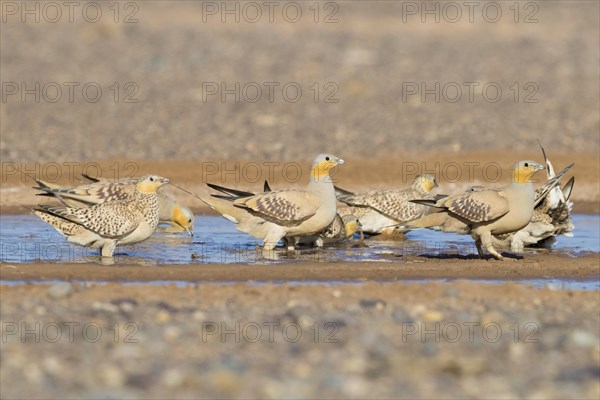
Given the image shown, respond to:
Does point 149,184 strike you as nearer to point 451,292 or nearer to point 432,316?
point 451,292

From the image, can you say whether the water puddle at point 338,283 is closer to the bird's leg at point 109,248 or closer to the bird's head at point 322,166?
the bird's leg at point 109,248

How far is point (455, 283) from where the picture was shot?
11.0 metres

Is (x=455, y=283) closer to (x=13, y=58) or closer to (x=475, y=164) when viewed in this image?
(x=475, y=164)

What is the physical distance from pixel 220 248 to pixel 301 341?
550 cm

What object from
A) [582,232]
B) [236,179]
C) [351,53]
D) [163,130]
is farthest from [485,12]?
[582,232]

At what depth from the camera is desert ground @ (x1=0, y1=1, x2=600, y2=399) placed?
8102 millimetres

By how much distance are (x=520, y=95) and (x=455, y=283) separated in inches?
670

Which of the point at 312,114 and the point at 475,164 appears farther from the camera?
the point at 312,114

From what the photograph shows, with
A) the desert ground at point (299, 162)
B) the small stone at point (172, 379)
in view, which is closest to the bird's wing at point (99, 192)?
the desert ground at point (299, 162)

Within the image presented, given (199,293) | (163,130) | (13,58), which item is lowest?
(199,293)

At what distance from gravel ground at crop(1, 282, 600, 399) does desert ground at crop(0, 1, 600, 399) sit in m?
0.02

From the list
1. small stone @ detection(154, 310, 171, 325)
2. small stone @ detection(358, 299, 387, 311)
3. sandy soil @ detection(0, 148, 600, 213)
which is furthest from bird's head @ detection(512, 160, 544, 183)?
sandy soil @ detection(0, 148, 600, 213)

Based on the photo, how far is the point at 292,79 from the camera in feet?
92.2

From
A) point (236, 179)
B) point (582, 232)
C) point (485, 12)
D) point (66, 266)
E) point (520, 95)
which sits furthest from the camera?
point (485, 12)
